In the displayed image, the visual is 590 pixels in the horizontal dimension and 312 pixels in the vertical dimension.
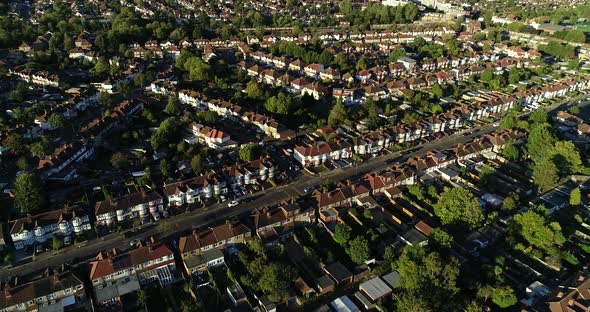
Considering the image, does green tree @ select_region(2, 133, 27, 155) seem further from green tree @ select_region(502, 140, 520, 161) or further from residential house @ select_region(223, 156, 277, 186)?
green tree @ select_region(502, 140, 520, 161)

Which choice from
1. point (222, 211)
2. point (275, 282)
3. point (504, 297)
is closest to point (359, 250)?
point (275, 282)

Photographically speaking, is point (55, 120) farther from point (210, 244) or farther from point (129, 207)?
point (210, 244)

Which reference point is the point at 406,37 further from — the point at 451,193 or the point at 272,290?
the point at 272,290

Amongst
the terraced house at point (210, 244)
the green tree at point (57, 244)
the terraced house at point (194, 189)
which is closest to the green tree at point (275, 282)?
the terraced house at point (210, 244)

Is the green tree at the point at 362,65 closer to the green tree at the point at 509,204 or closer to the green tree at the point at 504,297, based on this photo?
the green tree at the point at 509,204

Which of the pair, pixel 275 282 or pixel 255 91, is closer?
pixel 275 282

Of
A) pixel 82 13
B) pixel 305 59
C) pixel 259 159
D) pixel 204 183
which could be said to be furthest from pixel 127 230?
pixel 82 13

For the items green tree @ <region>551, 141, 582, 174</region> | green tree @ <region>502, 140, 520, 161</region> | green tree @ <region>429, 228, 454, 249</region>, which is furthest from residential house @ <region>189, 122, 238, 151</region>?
green tree @ <region>551, 141, 582, 174</region>
